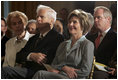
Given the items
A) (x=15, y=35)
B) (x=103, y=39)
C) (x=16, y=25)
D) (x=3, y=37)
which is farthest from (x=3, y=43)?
(x=103, y=39)

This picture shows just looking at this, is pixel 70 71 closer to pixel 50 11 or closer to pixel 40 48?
A: pixel 40 48

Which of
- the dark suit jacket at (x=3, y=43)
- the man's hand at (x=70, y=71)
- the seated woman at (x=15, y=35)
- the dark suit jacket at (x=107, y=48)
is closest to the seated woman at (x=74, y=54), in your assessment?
the man's hand at (x=70, y=71)

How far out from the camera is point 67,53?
294 cm

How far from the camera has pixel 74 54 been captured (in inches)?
115

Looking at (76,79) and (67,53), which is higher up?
(67,53)

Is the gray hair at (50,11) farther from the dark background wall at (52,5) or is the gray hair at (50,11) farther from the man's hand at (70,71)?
the man's hand at (70,71)

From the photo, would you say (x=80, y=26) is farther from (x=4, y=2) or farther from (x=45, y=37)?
(x=4, y=2)

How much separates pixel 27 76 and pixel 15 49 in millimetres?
417

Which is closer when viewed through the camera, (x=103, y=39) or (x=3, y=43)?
(x=103, y=39)

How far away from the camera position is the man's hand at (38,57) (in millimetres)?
2957

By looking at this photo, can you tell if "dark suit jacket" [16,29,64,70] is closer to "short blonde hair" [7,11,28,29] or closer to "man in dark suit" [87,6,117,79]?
"short blonde hair" [7,11,28,29]

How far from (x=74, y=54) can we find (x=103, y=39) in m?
0.44

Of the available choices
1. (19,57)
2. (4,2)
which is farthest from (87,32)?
(4,2)

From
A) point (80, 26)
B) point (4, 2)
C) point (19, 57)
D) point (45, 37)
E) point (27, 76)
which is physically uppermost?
point (4, 2)
